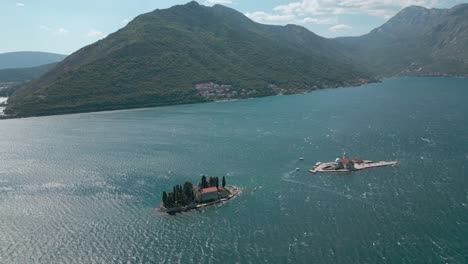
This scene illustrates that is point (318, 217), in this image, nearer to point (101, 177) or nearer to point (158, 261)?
point (158, 261)

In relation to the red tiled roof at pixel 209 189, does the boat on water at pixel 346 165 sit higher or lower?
lower

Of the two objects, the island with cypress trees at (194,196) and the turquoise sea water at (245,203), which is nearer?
the turquoise sea water at (245,203)

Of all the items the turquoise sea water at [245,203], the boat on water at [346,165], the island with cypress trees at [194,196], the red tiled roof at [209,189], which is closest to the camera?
the turquoise sea water at [245,203]

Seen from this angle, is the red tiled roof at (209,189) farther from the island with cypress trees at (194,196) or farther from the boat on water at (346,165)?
the boat on water at (346,165)

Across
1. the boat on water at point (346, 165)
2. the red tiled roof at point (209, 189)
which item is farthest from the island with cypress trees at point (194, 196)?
the boat on water at point (346, 165)

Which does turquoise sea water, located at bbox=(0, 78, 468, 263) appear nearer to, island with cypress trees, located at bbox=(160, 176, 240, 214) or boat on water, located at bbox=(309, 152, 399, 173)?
island with cypress trees, located at bbox=(160, 176, 240, 214)

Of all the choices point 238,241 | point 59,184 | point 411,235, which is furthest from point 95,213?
point 411,235

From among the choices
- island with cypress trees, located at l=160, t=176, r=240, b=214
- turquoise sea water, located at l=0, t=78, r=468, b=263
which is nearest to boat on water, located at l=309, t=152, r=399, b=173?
turquoise sea water, located at l=0, t=78, r=468, b=263
